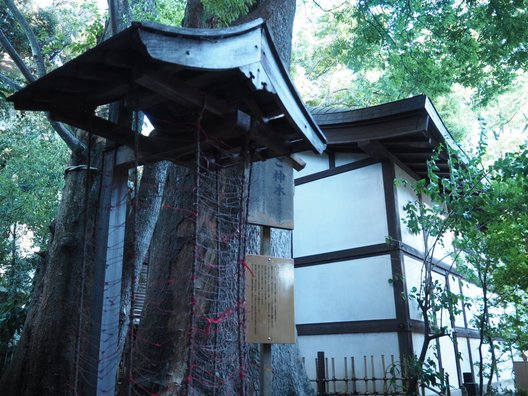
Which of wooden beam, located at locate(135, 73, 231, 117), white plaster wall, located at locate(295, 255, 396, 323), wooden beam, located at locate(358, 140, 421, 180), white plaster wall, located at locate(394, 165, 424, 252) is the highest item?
wooden beam, located at locate(358, 140, 421, 180)

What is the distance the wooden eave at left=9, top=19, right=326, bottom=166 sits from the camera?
8.18ft

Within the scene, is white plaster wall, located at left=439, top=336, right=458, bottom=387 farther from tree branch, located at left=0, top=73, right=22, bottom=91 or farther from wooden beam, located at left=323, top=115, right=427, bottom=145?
tree branch, located at left=0, top=73, right=22, bottom=91

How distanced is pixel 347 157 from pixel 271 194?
203 inches

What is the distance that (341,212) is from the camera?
8.77 meters

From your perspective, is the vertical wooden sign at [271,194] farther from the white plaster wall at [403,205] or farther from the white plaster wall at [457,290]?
the white plaster wall at [457,290]

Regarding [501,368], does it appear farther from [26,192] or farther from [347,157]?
[26,192]

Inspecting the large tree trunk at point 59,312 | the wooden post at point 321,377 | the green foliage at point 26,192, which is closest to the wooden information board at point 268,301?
the large tree trunk at point 59,312

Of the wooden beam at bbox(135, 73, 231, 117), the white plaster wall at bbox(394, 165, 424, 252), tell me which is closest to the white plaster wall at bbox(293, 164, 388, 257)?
the white plaster wall at bbox(394, 165, 424, 252)

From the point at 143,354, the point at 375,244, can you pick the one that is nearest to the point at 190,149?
the point at 143,354

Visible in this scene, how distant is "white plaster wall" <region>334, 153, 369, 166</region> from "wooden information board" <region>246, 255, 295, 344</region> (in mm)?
5181

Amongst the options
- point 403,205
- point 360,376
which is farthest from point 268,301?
point 403,205

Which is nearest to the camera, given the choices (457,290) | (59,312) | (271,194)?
(271,194)

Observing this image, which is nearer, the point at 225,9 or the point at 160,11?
the point at 225,9

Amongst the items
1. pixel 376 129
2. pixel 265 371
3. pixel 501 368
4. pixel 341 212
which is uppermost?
pixel 376 129
